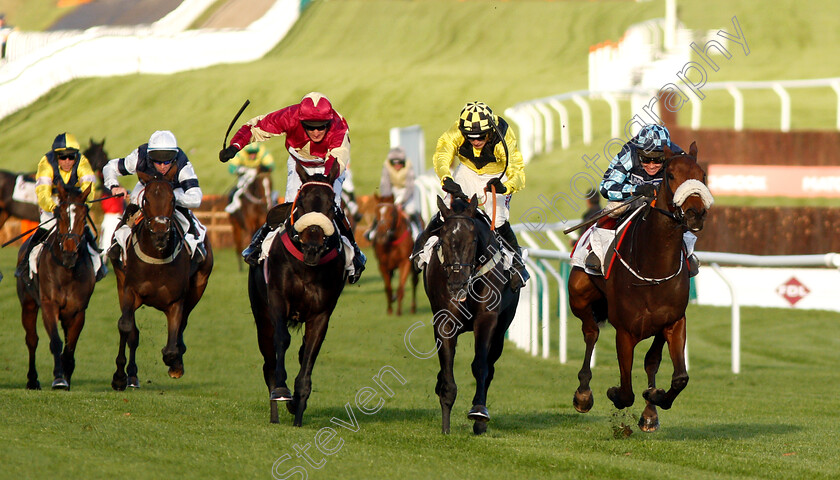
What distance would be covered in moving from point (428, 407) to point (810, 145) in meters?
10.8

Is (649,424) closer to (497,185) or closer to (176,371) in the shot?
(497,185)

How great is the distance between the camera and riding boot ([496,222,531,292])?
7336 mm

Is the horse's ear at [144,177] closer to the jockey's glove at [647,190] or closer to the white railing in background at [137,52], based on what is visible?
the jockey's glove at [647,190]

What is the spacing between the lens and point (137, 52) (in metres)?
33.6

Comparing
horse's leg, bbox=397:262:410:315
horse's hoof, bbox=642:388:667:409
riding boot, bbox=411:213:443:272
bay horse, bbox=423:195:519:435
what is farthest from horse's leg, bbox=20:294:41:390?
horse's leg, bbox=397:262:410:315

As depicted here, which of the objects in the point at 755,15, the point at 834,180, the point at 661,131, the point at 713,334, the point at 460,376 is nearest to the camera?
the point at 661,131

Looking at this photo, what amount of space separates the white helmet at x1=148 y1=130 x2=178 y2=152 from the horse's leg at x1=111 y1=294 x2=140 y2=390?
1.11 meters

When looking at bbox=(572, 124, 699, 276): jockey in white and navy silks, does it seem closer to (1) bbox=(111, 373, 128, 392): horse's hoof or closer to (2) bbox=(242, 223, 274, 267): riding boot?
(2) bbox=(242, 223, 274, 267): riding boot

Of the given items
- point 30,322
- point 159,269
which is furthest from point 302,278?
point 30,322

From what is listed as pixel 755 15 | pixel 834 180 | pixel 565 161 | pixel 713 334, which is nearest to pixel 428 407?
pixel 713 334

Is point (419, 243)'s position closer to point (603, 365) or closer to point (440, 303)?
point (440, 303)

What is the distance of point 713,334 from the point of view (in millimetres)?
13359

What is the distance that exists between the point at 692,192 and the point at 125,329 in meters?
4.58

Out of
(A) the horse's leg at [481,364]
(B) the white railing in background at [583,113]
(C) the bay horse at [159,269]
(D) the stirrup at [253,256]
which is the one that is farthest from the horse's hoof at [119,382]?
(B) the white railing in background at [583,113]
